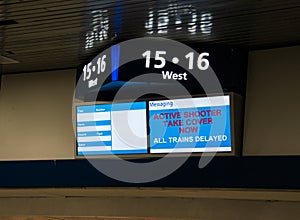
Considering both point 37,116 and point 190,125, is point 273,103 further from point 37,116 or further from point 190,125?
point 37,116

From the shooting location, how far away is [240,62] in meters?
4.18

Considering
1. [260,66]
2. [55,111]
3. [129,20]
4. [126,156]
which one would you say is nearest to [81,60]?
[55,111]

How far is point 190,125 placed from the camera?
4188 mm

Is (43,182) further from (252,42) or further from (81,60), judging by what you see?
(252,42)

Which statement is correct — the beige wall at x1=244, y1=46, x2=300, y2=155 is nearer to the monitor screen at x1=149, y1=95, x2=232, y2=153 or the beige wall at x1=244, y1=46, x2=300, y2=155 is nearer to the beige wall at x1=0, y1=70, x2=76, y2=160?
the monitor screen at x1=149, y1=95, x2=232, y2=153

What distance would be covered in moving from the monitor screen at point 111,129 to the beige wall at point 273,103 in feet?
3.13

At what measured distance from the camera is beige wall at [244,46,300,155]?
13.6 feet

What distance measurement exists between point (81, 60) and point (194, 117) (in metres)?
1.30

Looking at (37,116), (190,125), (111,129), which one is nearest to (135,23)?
(190,125)

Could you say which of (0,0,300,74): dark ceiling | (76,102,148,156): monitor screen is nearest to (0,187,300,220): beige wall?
(76,102,148,156): monitor screen

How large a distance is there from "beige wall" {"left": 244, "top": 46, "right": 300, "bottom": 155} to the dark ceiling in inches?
6.2

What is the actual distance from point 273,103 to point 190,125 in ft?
2.47

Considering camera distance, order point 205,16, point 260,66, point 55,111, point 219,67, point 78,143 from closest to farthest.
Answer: point 205,16 < point 219,67 < point 260,66 < point 78,143 < point 55,111

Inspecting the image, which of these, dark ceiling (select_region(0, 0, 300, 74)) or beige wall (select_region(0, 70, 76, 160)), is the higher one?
dark ceiling (select_region(0, 0, 300, 74))
